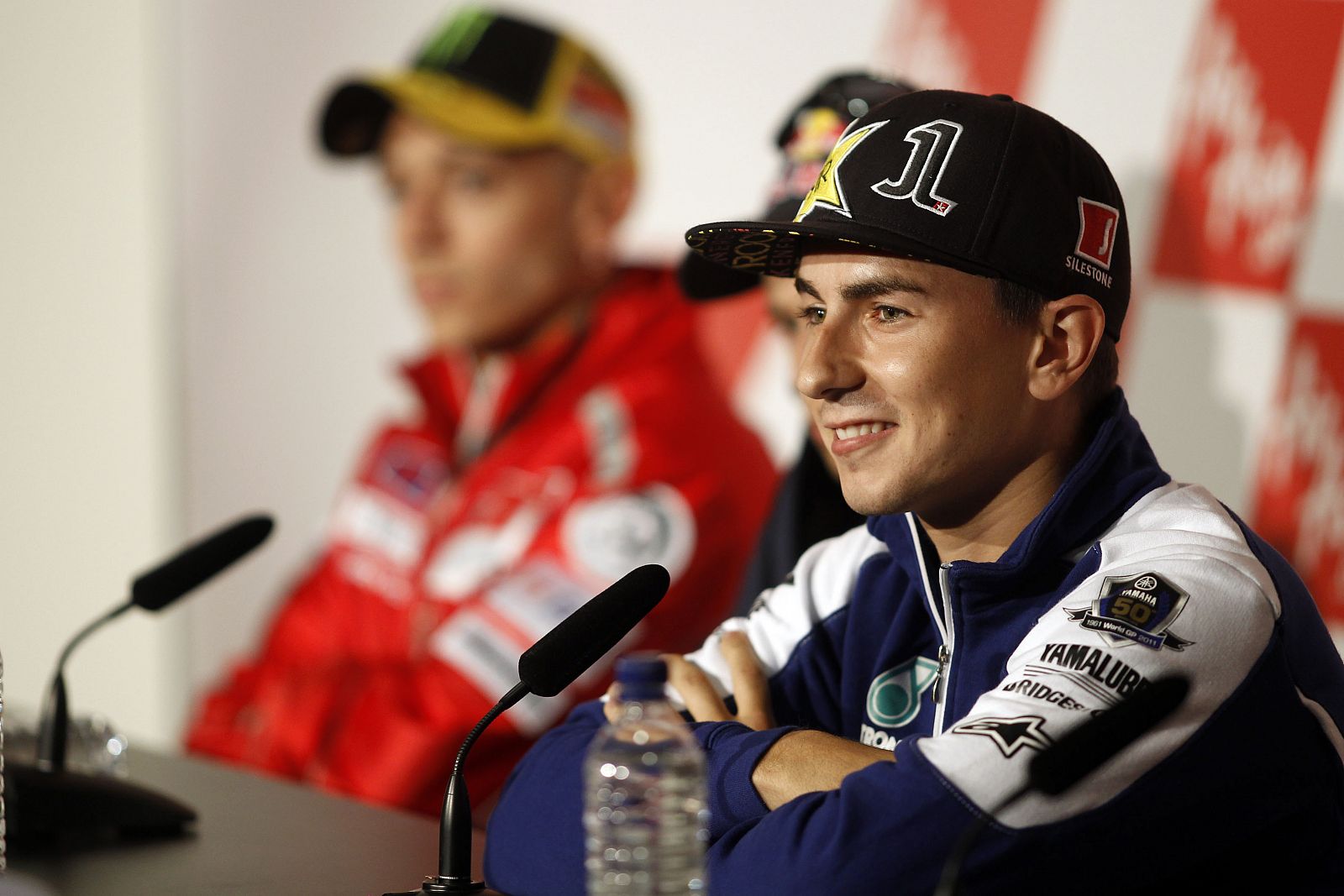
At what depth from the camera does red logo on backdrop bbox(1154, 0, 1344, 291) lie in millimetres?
1878

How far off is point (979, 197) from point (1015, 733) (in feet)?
1.22

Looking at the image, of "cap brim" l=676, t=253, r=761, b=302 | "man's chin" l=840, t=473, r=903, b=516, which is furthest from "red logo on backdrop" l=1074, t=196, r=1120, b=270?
"cap brim" l=676, t=253, r=761, b=302

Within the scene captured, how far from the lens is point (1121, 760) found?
3.01ft

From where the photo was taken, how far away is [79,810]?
4.29 ft

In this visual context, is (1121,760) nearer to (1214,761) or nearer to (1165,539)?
(1214,761)

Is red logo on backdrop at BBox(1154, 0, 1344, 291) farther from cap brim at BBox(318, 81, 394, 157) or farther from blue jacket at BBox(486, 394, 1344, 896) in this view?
cap brim at BBox(318, 81, 394, 157)

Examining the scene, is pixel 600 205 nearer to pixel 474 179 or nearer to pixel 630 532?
pixel 474 179

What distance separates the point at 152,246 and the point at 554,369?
1.44 metres

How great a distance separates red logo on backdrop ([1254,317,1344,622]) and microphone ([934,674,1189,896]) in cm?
113

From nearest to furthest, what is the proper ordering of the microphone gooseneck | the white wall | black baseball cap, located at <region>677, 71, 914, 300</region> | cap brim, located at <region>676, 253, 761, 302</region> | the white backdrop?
the microphone gooseneck < cap brim, located at <region>676, 253, 761, 302</region> < black baseball cap, located at <region>677, 71, 914, 300</region> < the white backdrop < the white wall

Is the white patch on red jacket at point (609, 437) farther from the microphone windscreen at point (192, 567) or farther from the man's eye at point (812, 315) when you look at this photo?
the man's eye at point (812, 315)

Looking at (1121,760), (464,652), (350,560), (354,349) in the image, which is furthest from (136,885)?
(354,349)

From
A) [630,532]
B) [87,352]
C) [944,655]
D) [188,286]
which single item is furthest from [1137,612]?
[87,352]

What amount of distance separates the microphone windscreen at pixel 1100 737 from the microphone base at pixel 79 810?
2.73 feet
